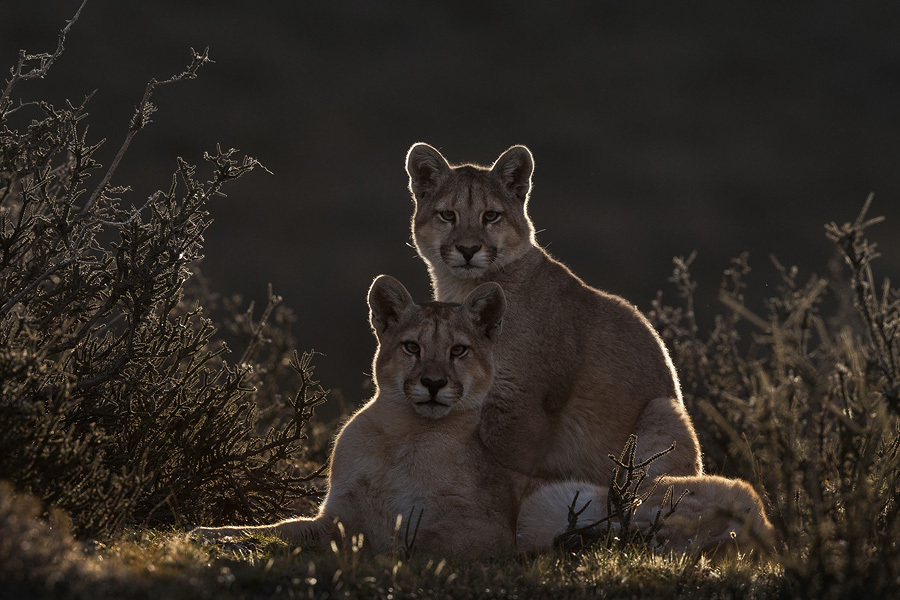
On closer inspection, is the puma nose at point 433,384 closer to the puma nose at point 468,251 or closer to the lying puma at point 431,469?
the lying puma at point 431,469

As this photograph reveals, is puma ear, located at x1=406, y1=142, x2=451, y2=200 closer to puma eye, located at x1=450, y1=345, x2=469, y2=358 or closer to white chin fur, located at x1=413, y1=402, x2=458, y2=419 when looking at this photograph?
puma eye, located at x1=450, y1=345, x2=469, y2=358

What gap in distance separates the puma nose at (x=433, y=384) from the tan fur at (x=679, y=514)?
98cm

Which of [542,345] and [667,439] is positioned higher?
[542,345]

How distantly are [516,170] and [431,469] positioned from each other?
3021mm

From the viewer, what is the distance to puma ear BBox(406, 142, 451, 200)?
25.0 feet

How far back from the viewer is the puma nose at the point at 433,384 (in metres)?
5.59

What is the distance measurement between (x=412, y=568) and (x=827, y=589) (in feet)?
5.99

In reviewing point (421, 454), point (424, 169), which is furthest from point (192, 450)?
point (424, 169)

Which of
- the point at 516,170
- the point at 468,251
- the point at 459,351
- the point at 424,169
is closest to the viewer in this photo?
the point at 459,351

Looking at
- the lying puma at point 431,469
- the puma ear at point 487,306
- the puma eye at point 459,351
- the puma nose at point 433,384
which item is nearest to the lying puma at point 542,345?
the puma ear at point 487,306

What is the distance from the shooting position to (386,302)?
247 inches

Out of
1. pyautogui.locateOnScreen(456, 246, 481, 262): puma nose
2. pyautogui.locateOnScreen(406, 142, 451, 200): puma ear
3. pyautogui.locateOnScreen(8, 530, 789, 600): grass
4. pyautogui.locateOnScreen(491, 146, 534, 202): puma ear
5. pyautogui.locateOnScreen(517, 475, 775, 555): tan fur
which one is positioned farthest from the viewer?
pyautogui.locateOnScreen(406, 142, 451, 200): puma ear

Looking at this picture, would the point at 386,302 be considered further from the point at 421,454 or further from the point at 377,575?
the point at 377,575

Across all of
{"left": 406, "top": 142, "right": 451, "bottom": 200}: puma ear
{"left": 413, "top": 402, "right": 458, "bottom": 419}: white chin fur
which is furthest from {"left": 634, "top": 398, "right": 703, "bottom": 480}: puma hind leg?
{"left": 406, "top": 142, "right": 451, "bottom": 200}: puma ear
